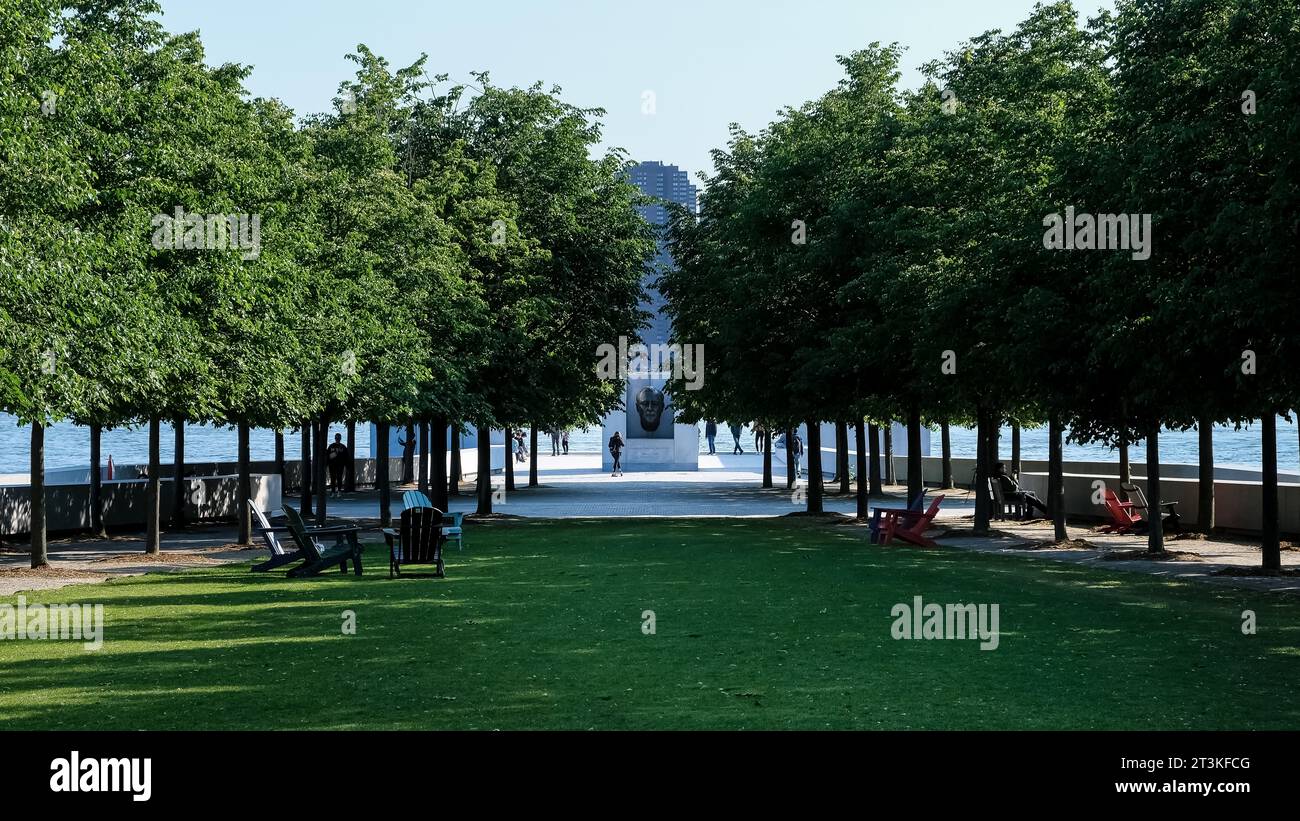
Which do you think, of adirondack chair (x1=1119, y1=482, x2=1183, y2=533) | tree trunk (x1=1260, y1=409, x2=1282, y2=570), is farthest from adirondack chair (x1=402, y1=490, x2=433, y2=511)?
adirondack chair (x1=1119, y1=482, x2=1183, y2=533)

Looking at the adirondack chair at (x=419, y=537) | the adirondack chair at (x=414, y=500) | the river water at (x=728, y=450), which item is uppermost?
the adirondack chair at (x=414, y=500)

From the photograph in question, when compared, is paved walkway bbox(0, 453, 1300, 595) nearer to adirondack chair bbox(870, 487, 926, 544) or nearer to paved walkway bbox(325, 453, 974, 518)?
paved walkway bbox(325, 453, 974, 518)

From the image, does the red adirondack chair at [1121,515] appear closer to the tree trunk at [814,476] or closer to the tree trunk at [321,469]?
the tree trunk at [814,476]

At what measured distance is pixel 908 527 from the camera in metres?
26.9

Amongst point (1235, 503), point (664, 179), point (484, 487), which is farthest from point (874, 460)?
point (664, 179)

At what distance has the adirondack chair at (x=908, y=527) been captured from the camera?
2653 centimetres

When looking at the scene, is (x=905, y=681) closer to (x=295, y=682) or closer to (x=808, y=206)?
(x=295, y=682)

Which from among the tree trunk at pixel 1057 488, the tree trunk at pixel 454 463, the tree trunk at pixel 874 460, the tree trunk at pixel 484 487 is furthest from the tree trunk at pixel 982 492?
the tree trunk at pixel 454 463

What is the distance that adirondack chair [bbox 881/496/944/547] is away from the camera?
26531mm

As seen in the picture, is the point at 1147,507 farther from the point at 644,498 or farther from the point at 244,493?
the point at 644,498

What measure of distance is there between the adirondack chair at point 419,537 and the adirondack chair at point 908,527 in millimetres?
9245

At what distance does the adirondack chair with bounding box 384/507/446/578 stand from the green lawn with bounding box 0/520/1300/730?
43 centimetres

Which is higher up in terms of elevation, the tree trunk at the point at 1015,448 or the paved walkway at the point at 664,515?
the tree trunk at the point at 1015,448
